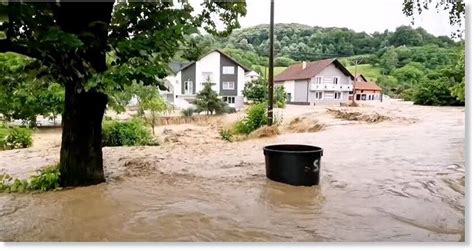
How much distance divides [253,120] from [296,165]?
2.63 metres

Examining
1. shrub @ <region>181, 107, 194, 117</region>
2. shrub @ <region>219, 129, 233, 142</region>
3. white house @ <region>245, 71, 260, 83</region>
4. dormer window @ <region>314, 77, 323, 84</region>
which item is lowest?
shrub @ <region>219, 129, 233, 142</region>

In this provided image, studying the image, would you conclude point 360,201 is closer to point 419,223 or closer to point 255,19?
point 419,223

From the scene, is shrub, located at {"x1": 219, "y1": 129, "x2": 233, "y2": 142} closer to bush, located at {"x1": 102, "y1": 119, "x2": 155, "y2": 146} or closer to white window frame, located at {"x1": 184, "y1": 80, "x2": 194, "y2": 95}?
bush, located at {"x1": 102, "y1": 119, "x2": 155, "y2": 146}

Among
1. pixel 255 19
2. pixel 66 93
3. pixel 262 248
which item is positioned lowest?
pixel 262 248

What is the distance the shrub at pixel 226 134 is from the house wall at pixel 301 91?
141cm

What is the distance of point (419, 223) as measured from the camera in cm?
210

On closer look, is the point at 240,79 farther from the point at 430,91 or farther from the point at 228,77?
the point at 430,91

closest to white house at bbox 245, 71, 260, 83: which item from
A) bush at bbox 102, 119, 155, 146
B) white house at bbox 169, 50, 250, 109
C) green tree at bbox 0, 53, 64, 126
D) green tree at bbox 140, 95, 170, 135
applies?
white house at bbox 169, 50, 250, 109

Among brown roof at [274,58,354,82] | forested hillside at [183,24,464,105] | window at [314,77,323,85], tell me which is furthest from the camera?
window at [314,77,323,85]

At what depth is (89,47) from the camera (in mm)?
2307

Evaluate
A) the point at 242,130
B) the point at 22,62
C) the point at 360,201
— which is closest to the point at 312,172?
the point at 360,201

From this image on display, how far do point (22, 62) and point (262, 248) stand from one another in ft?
5.77

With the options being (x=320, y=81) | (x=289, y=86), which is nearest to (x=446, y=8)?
(x=320, y=81)

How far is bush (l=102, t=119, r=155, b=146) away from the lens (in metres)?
5.57
